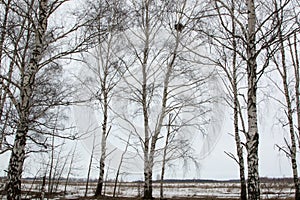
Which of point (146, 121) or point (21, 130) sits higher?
point (146, 121)

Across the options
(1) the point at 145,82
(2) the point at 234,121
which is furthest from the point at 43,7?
(2) the point at 234,121

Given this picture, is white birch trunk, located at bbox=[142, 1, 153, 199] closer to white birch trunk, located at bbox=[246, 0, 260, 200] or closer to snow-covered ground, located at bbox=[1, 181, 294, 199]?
snow-covered ground, located at bbox=[1, 181, 294, 199]

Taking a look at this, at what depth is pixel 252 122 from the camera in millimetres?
4906

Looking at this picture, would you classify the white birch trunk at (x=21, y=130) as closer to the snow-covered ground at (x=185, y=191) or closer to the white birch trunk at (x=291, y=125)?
the snow-covered ground at (x=185, y=191)

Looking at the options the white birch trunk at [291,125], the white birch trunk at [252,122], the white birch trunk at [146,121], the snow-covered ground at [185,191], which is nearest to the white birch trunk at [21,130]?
the snow-covered ground at [185,191]

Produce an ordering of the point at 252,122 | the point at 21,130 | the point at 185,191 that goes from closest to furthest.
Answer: the point at 252,122
the point at 21,130
the point at 185,191

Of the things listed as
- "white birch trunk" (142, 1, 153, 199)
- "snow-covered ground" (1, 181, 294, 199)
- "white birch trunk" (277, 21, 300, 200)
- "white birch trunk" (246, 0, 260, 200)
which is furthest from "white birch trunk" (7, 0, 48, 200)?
"white birch trunk" (277, 21, 300, 200)

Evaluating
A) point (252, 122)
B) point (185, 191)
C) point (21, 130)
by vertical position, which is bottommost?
point (185, 191)

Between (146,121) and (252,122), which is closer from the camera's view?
→ (252,122)

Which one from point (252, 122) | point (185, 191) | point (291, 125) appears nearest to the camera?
point (252, 122)

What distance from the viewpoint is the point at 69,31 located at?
595 centimetres

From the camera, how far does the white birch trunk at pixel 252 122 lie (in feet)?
15.5

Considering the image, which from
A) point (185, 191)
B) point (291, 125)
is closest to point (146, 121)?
point (291, 125)

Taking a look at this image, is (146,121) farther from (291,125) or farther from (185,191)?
(185,191)
